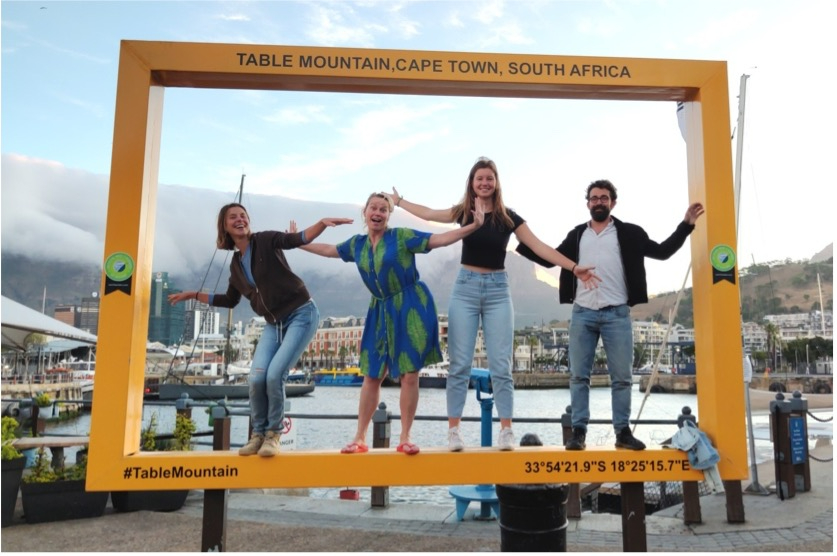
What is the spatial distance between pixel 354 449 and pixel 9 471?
19.3 feet

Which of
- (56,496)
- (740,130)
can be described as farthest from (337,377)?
(740,130)

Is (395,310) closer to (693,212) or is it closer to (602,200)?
(602,200)

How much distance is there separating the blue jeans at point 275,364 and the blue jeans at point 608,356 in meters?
2.00

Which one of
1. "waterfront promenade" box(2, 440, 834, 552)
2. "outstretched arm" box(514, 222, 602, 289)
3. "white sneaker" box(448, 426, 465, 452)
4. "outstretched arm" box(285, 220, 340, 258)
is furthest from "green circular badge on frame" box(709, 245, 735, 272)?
"waterfront promenade" box(2, 440, 834, 552)

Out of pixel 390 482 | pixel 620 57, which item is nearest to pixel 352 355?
pixel 390 482

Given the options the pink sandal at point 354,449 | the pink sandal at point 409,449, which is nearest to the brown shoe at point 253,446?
the pink sandal at point 354,449

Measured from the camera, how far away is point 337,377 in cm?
571

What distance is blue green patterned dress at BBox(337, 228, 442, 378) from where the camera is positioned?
445 centimetres

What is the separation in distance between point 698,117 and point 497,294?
203cm

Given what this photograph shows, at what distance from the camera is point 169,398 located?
36.6 ft

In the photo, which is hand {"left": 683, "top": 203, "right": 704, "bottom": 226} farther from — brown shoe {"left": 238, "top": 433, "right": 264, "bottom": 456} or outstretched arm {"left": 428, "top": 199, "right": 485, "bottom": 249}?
brown shoe {"left": 238, "top": 433, "right": 264, "bottom": 456}

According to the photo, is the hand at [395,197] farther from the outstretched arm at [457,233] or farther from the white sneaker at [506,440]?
the white sneaker at [506,440]

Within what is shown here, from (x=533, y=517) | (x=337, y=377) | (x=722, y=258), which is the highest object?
(x=722, y=258)

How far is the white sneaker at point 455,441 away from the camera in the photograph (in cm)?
433
